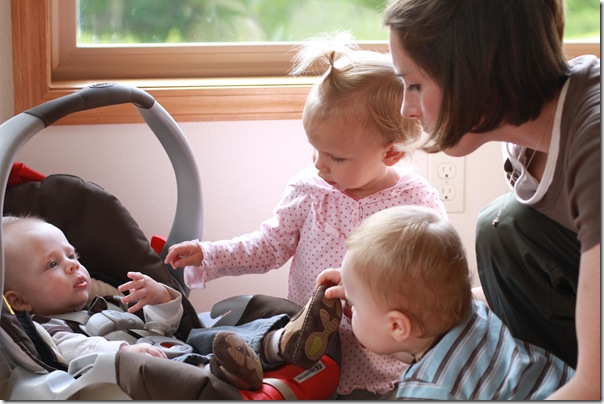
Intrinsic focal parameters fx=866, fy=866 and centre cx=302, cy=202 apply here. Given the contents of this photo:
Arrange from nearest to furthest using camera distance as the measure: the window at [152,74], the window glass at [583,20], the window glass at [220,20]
Answer: the window at [152,74]
the window glass at [220,20]
the window glass at [583,20]

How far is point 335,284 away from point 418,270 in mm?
278

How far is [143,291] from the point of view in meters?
1.71

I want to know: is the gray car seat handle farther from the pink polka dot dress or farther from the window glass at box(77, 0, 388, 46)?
the window glass at box(77, 0, 388, 46)

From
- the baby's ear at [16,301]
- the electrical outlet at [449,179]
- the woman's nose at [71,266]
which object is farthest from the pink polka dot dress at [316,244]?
the electrical outlet at [449,179]

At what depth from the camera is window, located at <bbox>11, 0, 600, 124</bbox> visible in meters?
2.12

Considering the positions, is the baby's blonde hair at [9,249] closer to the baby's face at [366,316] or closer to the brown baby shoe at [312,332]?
the brown baby shoe at [312,332]

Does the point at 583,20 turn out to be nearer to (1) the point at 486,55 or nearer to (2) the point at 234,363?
(1) the point at 486,55

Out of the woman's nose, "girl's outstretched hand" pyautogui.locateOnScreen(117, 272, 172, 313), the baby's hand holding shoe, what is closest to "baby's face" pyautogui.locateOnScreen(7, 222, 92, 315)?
the woman's nose

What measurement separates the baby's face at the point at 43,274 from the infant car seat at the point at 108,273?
10 cm

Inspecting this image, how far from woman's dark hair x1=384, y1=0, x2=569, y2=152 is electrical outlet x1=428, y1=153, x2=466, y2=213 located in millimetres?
980

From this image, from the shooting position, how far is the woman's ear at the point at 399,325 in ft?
4.49

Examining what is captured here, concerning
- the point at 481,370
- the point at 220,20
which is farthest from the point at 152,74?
the point at 481,370

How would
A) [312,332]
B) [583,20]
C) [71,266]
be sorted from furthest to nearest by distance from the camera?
[583,20], [71,266], [312,332]

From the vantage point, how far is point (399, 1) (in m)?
1.46
